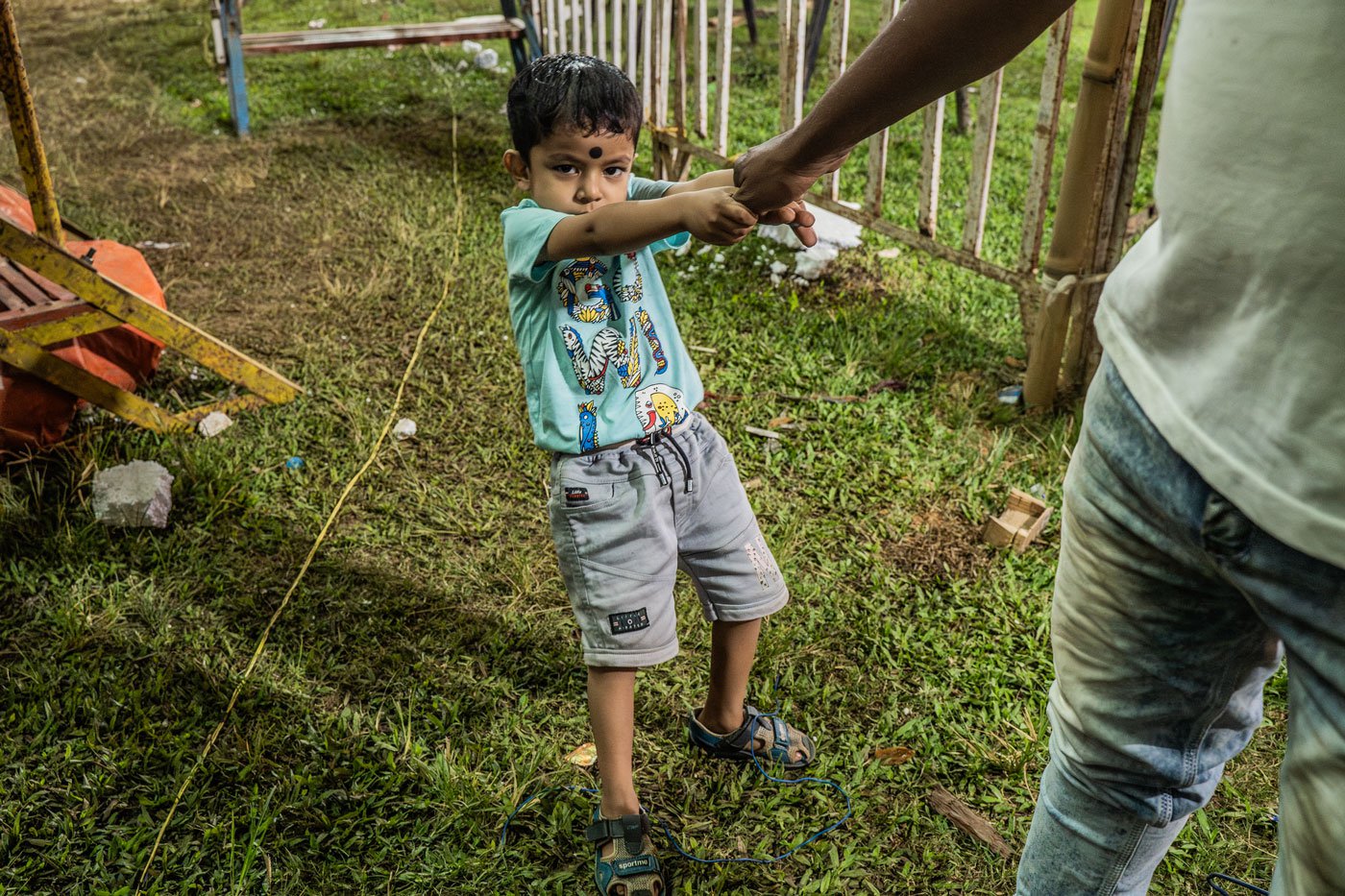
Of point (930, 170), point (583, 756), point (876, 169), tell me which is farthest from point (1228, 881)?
point (876, 169)

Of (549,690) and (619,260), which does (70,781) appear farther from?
(619,260)

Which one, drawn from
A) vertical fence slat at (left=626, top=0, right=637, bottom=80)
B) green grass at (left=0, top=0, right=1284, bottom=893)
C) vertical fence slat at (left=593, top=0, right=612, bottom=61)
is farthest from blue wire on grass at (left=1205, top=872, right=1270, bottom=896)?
vertical fence slat at (left=593, top=0, right=612, bottom=61)

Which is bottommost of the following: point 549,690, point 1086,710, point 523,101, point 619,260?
point 549,690

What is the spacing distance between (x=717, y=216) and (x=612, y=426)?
0.49 m

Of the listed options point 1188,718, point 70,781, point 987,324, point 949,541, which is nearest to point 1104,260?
point 987,324

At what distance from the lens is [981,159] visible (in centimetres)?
349

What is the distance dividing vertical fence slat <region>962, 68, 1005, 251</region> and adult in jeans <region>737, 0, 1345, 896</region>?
2.37m

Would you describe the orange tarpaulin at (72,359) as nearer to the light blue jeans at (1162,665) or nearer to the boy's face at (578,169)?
the boy's face at (578,169)

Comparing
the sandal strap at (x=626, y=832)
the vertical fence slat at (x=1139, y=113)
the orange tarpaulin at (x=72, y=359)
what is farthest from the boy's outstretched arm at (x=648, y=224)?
the orange tarpaulin at (x=72, y=359)

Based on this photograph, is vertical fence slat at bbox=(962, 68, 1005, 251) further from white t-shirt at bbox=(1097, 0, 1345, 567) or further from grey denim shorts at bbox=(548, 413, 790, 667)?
white t-shirt at bbox=(1097, 0, 1345, 567)

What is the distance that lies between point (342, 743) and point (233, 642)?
47cm

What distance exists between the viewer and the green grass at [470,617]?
2.06m

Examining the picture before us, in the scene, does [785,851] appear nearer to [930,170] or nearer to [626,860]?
[626,860]

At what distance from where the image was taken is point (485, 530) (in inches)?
115
